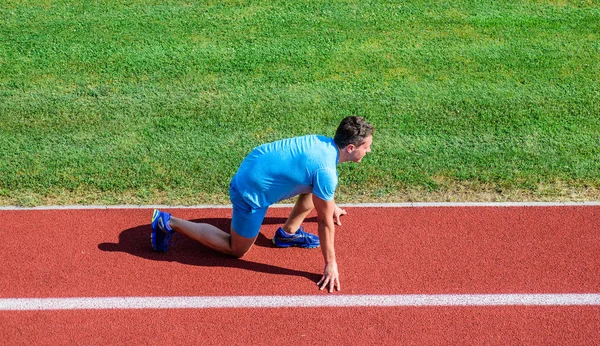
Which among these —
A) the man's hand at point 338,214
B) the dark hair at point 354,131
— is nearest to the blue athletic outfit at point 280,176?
the dark hair at point 354,131

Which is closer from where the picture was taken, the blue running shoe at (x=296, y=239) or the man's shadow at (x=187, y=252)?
the man's shadow at (x=187, y=252)

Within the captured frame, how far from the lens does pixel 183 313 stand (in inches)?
243

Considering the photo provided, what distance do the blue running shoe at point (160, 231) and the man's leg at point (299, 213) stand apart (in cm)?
109

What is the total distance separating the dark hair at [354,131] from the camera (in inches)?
239

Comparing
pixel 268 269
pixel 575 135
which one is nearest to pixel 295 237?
pixel 268 269

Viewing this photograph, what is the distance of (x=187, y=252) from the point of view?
6934 millimetres

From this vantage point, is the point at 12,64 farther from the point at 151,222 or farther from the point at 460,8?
the point at 460,8

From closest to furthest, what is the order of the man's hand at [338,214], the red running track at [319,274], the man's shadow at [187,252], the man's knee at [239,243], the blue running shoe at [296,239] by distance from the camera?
the red running track at [319,274] → the man's knee at [239,243] → the man's shadow at [187,252] → the blue running shoe at [296,239] → the man's hand at [338,214]

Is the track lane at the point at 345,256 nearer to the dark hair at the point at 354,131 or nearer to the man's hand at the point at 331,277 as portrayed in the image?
the man's hand at the point at 331,277

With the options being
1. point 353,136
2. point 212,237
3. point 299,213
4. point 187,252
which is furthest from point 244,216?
point 353,136

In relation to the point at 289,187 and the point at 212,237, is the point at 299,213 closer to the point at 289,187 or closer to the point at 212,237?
the point at 289,187

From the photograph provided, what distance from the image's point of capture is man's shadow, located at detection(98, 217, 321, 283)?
673 cm

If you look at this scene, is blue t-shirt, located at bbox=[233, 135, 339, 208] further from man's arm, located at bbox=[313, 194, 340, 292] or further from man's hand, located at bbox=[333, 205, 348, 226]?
man's hand, located at bbox=[333, 205, 348, 226]

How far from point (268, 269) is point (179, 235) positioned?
3.42 ft
